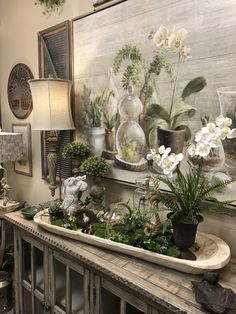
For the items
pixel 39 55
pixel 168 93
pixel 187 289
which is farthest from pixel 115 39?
pixel 187 289

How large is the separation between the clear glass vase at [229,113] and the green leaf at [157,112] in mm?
281

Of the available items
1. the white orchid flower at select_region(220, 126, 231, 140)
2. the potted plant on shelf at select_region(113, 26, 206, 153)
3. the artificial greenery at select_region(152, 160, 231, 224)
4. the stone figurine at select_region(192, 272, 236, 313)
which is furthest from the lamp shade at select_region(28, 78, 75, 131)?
the stone figurine at select_region(192, 272, 236, 313)

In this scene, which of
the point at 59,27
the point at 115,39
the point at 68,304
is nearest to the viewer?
the point at 68,304

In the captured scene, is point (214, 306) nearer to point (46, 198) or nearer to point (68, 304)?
point (68, 304)

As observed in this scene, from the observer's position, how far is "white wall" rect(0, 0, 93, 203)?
2070 millimetres

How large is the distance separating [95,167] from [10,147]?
899 mm

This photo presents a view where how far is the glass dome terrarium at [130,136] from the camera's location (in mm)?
1450

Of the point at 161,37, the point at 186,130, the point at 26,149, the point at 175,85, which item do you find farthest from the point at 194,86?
the point at 26,149

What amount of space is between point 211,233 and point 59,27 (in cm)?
164

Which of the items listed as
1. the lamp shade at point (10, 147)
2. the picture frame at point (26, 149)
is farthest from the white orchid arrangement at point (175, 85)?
the picture frame at point (26, 149)

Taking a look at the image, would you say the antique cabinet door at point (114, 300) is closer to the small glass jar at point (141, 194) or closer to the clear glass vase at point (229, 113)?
the small glass jar at point (141, 194)

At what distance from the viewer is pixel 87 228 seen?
4.24ft

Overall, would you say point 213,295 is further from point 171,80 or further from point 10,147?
point 10,147

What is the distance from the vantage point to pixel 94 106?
65.8 inches
